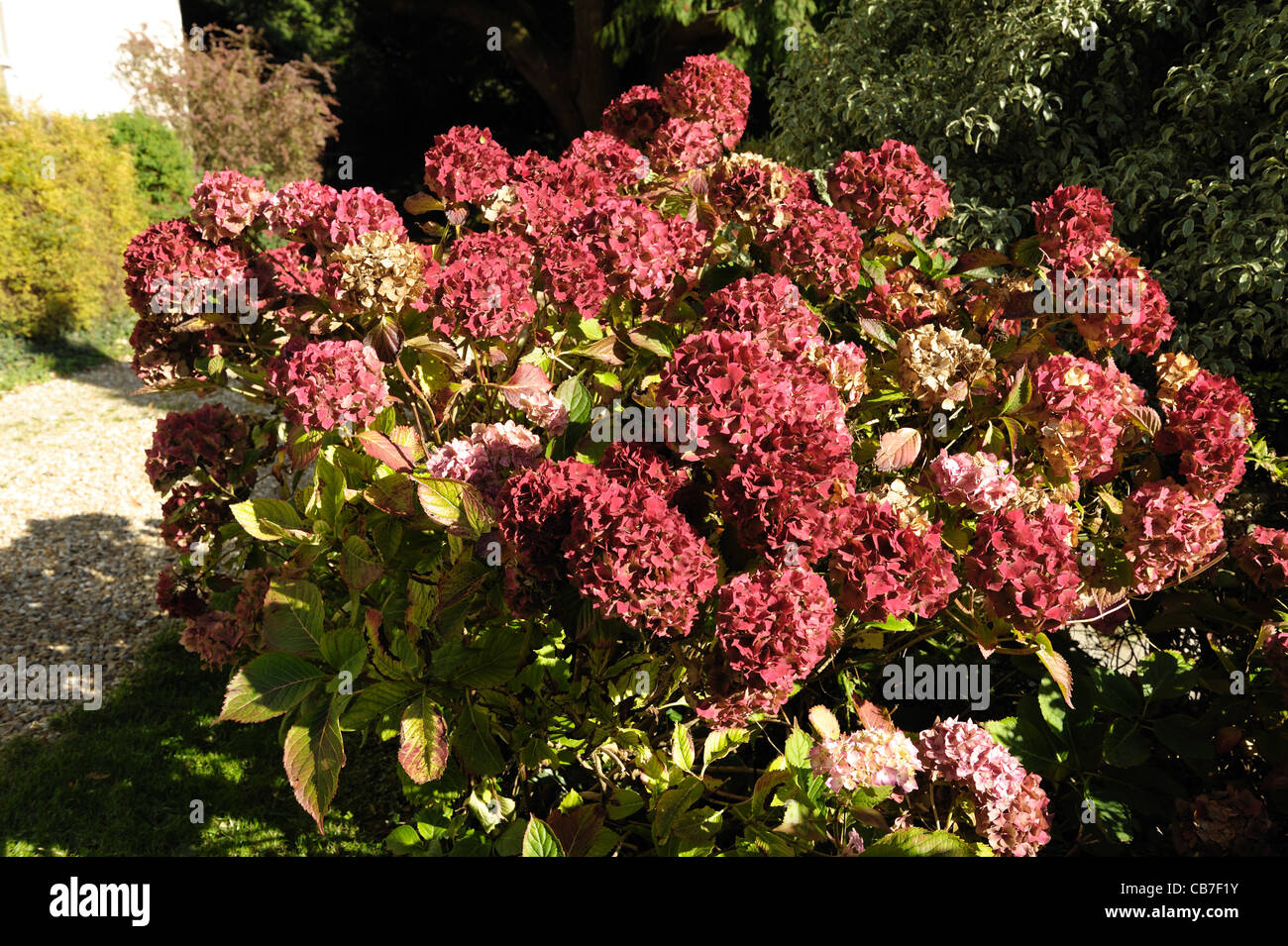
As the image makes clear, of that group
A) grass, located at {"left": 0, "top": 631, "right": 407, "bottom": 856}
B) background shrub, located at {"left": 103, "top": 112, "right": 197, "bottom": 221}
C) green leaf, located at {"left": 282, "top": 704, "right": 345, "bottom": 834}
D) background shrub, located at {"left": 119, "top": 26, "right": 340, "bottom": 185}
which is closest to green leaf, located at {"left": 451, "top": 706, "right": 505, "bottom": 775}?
green leaf, located at {"left": 282, "top": 704, "right": 345, "bottom": 834}

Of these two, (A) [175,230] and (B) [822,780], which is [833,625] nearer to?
(B) [822,780]

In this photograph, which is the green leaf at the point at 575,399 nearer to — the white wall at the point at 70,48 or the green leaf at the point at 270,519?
the green leaf at the point at 270,519

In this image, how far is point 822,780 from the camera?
5.48ft

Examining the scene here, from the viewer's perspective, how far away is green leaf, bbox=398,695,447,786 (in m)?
1.58

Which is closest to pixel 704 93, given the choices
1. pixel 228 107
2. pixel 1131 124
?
pixel 1131 124

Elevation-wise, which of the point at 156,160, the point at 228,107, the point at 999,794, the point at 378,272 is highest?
the point at 228,107

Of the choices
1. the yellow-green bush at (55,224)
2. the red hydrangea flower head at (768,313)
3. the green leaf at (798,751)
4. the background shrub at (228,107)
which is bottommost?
the green leaf at (798,751)

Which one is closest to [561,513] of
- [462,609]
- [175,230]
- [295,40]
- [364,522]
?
[462,609]

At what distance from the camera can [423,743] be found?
161 centimetres

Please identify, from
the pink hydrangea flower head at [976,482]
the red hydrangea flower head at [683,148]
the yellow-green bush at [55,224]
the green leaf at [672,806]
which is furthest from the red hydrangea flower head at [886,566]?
the yellow-green bush at [55,224]

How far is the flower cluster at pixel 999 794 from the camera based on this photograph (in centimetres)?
156

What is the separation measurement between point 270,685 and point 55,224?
27.1ft

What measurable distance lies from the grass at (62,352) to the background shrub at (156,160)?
1.88 meters

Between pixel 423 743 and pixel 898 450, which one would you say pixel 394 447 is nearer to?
pixel 423 743
